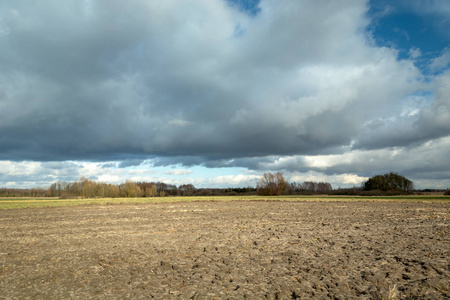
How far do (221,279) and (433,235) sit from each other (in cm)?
949

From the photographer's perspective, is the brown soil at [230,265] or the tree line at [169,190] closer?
the brown soil at [230,265]

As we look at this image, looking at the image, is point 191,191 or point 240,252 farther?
point 191,191

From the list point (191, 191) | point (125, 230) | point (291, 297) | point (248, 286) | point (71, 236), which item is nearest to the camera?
point (291, 297)

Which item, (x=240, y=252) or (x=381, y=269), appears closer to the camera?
(x=381, y=269)

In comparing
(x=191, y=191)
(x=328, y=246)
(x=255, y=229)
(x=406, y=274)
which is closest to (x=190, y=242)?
(x=255, y=229)

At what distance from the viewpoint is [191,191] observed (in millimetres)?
98000

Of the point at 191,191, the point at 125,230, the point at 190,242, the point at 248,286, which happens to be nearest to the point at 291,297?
the point at 248,286

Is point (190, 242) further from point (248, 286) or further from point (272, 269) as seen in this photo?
point (248, 286)

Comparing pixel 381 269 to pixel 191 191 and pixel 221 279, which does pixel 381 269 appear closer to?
pixel 221 279

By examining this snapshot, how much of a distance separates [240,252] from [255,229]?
4511 mm

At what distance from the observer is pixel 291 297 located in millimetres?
5711

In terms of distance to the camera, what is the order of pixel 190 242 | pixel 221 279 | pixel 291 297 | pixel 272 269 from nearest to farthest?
pixel 291 297 → pixel 221 279 → pixel 272 269 → pixel 190 242

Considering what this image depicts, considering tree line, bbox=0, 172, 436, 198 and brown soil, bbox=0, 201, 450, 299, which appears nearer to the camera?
brown soil, bbox=0, 201, 450, 299

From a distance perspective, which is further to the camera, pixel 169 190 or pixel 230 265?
pixel 169 190
